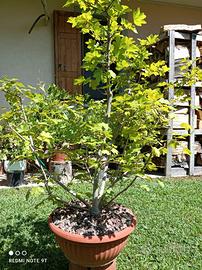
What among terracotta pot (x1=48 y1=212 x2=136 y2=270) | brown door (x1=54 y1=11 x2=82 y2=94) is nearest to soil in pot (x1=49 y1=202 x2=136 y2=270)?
terracotta pot (x1=48 y1=212 x2=136 y2=270)

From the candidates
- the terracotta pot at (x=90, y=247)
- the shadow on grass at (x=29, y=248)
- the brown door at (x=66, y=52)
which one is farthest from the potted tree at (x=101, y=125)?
the brown door at (x=66, y=52)

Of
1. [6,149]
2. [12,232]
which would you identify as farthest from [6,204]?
[6,149]

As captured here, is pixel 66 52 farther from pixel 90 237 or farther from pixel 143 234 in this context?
pixel 90 237

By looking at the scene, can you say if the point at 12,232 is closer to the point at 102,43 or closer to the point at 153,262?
the point at 153,262

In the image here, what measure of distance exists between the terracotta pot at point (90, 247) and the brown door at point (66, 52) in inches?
146

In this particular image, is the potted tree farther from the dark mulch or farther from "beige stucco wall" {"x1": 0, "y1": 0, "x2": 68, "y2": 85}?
"beige stucco wall" {"x1": 0, "y1": 0, "x2": 68, "y2": 85}

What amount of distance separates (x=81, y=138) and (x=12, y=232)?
1.33 m

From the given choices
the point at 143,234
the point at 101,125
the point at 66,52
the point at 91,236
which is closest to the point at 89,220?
the point at 91,236

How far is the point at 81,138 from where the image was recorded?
1.62 meters

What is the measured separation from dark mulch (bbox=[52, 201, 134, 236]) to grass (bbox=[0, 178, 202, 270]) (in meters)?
0.43

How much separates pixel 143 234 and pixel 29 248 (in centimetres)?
96

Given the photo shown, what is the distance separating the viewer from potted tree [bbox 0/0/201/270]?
5.21 ft

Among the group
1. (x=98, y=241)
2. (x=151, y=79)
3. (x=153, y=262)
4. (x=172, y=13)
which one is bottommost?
(x=153, y=262)

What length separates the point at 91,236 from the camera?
5.42 feet
